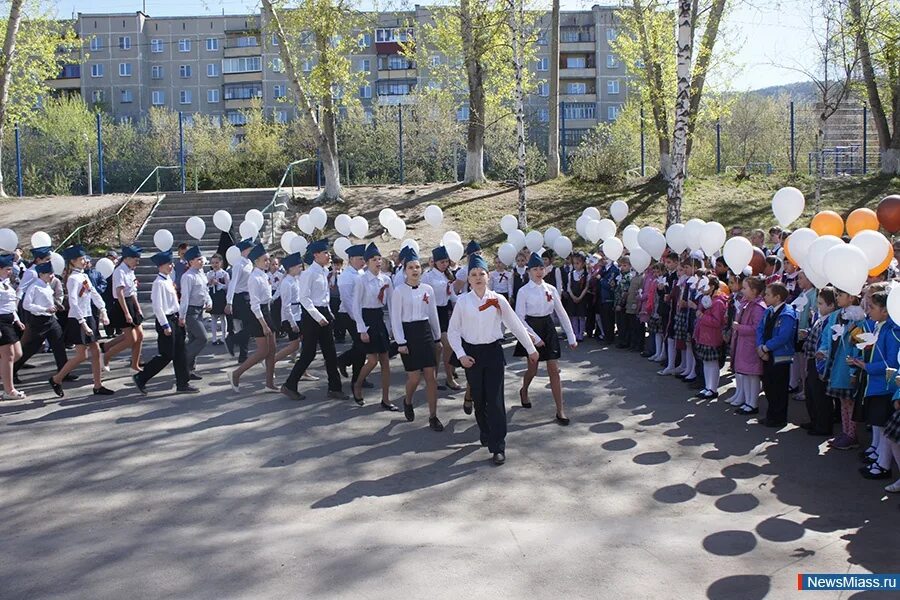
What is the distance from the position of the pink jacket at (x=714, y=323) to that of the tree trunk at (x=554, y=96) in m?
16.7

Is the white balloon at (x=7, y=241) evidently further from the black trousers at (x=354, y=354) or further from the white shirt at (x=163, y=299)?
the black trousers at (x=354, y=354)

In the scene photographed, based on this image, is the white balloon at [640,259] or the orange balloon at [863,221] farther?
the white balloon at [640,259]

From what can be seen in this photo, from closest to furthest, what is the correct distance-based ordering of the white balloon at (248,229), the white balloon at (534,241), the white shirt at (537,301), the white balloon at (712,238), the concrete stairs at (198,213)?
the white shirt at (537,301) → the white balloon at (712,238) → the white balloon at (534,241) → the white balloon at (248,229) → the concrete stairs at (198,213)

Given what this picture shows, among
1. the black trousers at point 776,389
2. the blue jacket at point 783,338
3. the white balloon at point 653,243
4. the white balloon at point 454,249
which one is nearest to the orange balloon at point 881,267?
the blue jacket at point 783,338

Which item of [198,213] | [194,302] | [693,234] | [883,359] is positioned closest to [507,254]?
[693,234]

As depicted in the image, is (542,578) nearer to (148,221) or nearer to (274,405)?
(274,405)

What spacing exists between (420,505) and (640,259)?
24.0 ft

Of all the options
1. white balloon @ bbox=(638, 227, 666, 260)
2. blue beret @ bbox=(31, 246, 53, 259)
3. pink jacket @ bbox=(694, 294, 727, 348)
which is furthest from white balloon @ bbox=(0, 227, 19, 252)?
pink jacket @ bbox=(694, 294, 727, 348)

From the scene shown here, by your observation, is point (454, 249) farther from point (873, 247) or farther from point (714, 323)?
point (873, 247)

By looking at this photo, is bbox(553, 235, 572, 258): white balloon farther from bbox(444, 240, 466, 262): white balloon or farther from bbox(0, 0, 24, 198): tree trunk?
bbox(0, 0, 24, 198): tree trunk

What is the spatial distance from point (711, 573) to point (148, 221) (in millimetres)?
22067

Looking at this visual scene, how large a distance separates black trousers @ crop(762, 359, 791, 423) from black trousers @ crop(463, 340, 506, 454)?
286 cm

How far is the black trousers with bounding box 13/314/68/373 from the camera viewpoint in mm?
10477

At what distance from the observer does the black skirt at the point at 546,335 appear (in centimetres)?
887
